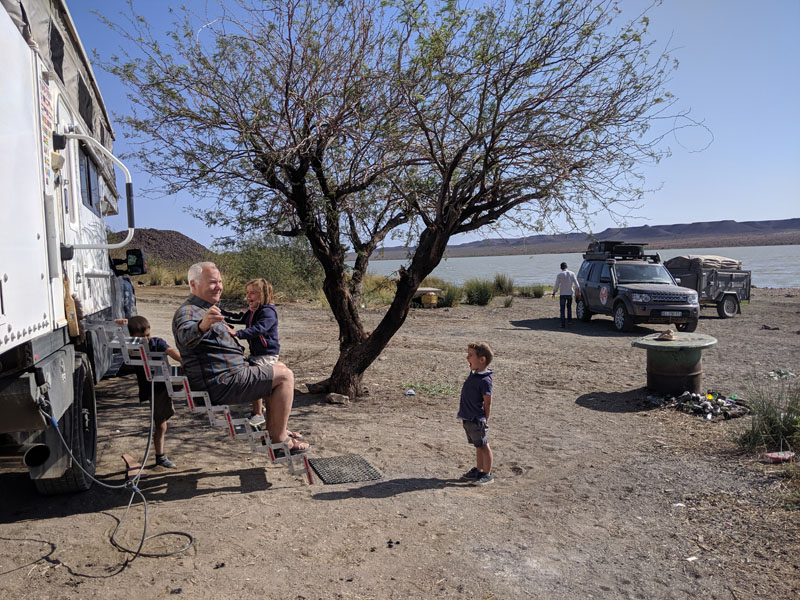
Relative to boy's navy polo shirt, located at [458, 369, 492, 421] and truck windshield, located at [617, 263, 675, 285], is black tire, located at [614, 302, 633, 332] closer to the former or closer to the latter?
truck windshield, located at [617, 263, 675, 285]

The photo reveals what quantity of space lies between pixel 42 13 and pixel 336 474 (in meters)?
4.23

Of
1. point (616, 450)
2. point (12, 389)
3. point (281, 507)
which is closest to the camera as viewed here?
point (12, 389)

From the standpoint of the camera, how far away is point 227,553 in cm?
388

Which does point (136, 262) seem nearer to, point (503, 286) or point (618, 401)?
point (618, 401)

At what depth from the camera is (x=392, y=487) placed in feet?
16.9

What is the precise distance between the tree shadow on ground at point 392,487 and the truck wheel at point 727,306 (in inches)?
666

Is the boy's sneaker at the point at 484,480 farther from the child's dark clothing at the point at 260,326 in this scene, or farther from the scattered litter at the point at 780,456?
the scattered litter at the point at 780,456

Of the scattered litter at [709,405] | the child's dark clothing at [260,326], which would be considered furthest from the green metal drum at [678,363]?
the child's dark clothing at [260,326]

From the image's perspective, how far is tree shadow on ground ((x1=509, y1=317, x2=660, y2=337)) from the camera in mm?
16203

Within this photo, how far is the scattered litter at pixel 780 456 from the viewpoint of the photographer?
556 cm

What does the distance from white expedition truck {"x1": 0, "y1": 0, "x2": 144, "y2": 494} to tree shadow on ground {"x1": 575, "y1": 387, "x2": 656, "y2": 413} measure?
20.1 feet

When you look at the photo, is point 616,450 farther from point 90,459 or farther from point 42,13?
point 42,13

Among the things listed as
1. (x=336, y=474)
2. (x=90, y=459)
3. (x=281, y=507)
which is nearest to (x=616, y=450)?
(x=336, y=474)

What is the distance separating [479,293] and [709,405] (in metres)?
16.6
